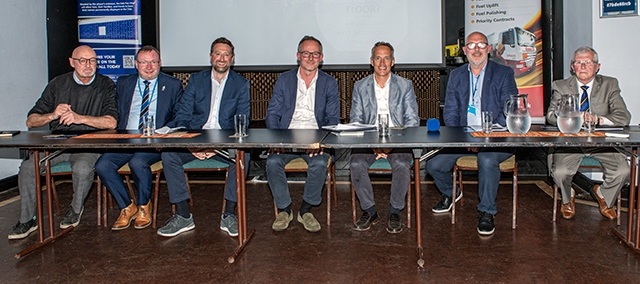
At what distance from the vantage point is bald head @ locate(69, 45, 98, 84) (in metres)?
3.86

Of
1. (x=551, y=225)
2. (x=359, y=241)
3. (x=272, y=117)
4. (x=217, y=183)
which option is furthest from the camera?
(x=217, y=183)

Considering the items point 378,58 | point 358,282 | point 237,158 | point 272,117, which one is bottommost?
point 358,282

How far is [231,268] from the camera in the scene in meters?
2.90

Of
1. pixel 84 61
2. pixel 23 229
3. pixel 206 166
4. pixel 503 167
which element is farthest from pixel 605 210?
pixel 23 229

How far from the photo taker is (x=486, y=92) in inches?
151

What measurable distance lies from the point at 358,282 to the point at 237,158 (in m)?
1.01

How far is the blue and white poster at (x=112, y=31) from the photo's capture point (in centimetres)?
571

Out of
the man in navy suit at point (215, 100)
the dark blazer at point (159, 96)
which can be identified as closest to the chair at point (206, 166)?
the man in navy suit at point (215, 100)

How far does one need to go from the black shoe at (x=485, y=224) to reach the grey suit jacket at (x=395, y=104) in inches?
32.5

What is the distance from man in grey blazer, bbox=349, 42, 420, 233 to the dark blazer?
1361 millimetres

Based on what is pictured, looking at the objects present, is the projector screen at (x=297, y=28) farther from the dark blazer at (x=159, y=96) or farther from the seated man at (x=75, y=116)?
the seated man at (x=75, y=116)

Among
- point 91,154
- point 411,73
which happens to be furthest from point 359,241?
point 411,73

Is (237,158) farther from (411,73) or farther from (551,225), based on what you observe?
(411,73)

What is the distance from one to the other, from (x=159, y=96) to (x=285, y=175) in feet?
3.87
